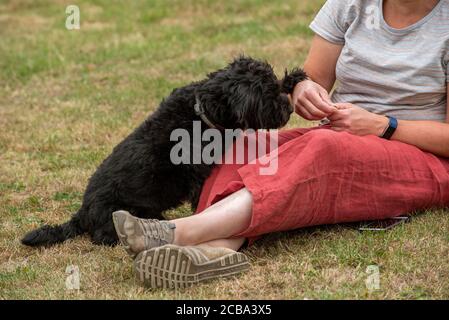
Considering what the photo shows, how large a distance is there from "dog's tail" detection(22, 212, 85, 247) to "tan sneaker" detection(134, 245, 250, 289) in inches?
35.1

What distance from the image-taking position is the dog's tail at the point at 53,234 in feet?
12.6

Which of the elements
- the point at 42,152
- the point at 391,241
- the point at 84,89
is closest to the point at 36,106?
the point at 84,89

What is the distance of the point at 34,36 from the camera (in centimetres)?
932

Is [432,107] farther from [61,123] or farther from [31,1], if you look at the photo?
[31,1]

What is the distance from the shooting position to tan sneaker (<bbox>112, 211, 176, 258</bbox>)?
312cm

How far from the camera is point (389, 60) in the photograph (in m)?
3.68

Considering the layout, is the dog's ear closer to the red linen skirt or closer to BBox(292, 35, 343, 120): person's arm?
BBox(292, 35, 343, 120): person's arm

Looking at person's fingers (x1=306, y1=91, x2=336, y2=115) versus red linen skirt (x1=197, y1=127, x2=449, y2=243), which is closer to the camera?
red linen skirt (x1=197, y1=127, x2=449, y2=243)

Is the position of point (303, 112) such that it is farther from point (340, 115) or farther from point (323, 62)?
point (323, 62)

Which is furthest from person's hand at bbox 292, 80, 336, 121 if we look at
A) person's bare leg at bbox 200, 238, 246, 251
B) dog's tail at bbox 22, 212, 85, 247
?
dog's tail at bbox 22, 212, 85, 247

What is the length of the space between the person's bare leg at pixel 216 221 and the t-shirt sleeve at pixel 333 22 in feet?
3.59

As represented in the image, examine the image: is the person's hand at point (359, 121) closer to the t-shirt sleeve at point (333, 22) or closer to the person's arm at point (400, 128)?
the person's arm at point (400, 128)

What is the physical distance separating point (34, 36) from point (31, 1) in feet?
6.82

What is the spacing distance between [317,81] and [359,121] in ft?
1.78
